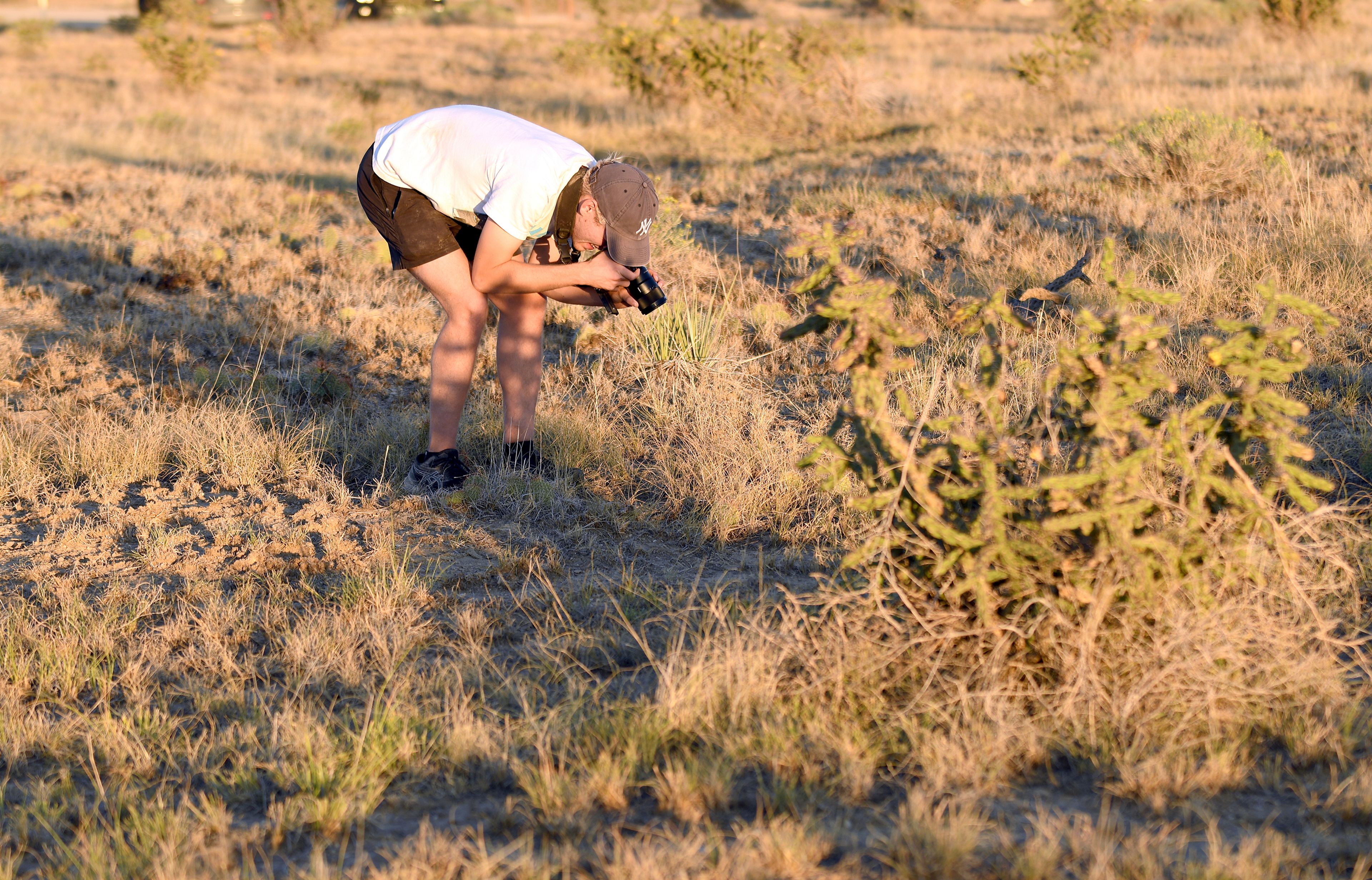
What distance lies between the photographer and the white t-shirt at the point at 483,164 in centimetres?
375

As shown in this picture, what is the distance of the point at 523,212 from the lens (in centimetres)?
377

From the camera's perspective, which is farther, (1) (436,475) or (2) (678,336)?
(2) (678,336)

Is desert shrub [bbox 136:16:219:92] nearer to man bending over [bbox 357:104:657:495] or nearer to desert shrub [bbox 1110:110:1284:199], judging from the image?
desert shrub [bbox 1110:110:1284:199]

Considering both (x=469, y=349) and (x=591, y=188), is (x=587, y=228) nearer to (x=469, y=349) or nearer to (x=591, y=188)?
(x=591, y=188)

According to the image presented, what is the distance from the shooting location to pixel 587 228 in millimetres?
3945

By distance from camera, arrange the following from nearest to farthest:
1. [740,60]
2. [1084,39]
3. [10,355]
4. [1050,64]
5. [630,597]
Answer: [630,597] → [10,355] → [740,60] → [1050,64] → [1084,39]

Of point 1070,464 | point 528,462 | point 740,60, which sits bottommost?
point 528,462

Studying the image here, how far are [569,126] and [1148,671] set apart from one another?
1073 cm

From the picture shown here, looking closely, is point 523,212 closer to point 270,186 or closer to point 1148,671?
point 1148,671

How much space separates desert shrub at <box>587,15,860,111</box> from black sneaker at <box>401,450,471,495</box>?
28.1 ft

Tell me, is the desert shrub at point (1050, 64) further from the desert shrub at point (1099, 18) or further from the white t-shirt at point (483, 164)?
the white t-shirt at point (483, 164)

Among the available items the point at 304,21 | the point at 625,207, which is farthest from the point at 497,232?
the point at 304,21

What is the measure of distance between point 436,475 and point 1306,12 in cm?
1536

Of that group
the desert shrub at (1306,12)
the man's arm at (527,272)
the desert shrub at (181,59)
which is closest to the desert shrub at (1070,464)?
the man's arm at (527,272)
